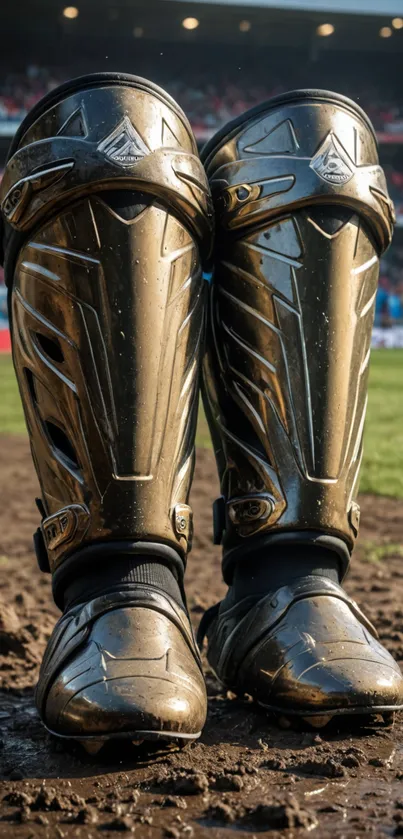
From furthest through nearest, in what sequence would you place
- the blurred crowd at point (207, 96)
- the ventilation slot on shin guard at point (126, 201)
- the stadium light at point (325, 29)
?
the stadium light at point (325, 29) < the blurred crowd at point (207, 96) < the ventilation slot on shin guard at point (126, 201)

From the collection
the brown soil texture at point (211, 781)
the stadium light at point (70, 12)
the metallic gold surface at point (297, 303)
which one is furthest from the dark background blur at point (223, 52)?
the brown soil texture at point (211, 781)

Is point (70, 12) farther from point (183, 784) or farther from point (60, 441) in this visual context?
point (183, 784)

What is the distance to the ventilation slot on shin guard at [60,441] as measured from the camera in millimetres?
1239

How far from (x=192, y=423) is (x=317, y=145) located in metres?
0.44

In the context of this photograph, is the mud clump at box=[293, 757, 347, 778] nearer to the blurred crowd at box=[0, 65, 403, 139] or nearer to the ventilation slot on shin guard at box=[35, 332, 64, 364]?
the ventilation slot on shin guard at box=[35, 332, 64, 364]

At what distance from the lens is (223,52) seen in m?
23.1

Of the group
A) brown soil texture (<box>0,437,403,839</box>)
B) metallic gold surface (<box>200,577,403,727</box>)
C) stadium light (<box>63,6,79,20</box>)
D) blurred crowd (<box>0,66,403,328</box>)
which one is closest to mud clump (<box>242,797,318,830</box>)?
brown soil texture (<box>0,437,403,839</box>)

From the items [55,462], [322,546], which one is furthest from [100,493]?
[322,546]

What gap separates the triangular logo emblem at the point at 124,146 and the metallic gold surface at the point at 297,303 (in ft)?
0.57

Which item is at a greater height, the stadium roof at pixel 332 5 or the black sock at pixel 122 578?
the stadium roof at pixel 332 5

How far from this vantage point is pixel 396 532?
3.03 metres

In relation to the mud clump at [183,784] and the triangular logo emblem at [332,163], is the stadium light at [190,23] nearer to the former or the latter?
the triangular logo emblem at [332,163]

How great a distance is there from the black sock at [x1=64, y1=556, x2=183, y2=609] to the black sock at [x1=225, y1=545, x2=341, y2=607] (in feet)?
0.44

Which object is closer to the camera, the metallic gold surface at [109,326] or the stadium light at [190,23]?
the metallic gold surface at [109,326]
